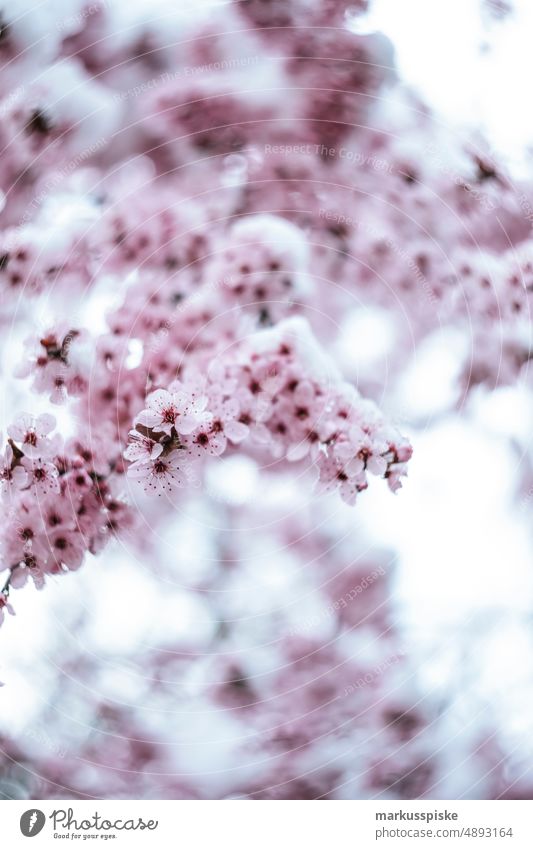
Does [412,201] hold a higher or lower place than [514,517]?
higher

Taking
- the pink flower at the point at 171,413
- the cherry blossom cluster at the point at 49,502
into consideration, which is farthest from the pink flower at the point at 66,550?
the pink flower at the point at 171,413

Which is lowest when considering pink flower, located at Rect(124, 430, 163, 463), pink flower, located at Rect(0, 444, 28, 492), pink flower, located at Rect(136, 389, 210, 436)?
pink flower, located at Rect(0, 444, 28, 492)

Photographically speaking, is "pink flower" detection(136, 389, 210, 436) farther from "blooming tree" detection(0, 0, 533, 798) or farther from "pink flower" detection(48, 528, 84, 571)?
A: "pink flower" detection(48, 528, 84, 571)

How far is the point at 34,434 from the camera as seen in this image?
2.07ft

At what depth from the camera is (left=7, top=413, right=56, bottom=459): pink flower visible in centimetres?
63

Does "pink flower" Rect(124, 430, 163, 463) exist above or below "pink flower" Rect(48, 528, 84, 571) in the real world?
above

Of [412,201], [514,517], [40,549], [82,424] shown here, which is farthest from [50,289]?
[514,517]

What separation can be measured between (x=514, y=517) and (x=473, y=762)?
0.67 ft

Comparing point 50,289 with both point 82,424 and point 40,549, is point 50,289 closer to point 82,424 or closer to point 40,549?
point 82,424

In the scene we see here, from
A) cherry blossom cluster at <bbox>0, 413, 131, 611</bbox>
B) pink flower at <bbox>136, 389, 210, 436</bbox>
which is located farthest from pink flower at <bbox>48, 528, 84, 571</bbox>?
pink flower at <bbox>136, 389, 210, 436</bbox>

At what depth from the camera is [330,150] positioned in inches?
25.9

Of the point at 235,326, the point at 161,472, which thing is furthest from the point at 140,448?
the point at 235,326

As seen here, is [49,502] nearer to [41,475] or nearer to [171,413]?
[41,475]
